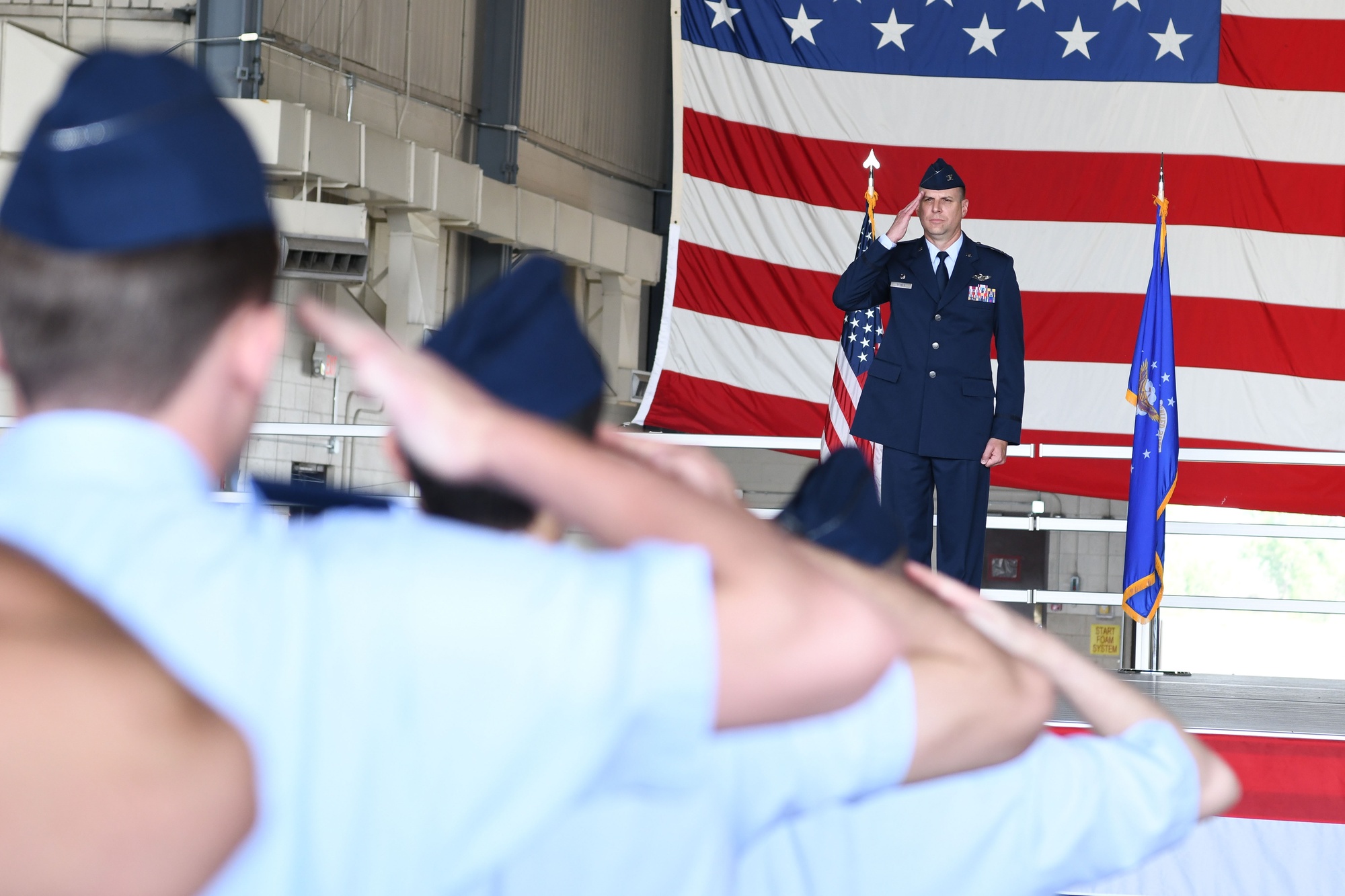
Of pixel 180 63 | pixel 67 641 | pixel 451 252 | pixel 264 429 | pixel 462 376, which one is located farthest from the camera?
pixel 451 252

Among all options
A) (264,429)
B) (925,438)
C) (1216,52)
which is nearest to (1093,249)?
(1216,52)

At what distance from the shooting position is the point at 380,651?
49 centimetres

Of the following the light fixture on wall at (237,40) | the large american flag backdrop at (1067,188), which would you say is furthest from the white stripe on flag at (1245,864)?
the light fixture on wall at (237,40)

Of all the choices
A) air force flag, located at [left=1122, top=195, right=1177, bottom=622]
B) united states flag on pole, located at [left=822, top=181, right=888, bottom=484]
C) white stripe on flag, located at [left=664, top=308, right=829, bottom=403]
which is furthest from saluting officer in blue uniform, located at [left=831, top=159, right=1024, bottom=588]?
white stripe on flag, located at [left=664, top=308, right=829, bottom=403]

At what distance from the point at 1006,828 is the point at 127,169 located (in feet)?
2.34

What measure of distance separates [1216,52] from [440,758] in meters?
7.26

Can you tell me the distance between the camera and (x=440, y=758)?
496mm

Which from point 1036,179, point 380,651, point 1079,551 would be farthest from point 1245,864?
point 1079,551

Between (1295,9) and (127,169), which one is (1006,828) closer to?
(127,169)

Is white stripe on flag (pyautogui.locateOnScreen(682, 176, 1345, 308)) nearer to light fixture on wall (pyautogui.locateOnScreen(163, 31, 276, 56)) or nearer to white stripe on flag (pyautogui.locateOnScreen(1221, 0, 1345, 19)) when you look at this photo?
white stripe on flag (pyautogui.locateOnScreen(1221, 0, 1345, 19))

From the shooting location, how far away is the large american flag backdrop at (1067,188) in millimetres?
6770

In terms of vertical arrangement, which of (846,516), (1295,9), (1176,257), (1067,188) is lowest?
(846,516)

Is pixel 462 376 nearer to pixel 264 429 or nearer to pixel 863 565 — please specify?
pixel 863 565

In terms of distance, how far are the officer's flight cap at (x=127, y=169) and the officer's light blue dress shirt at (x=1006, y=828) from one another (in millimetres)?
608
